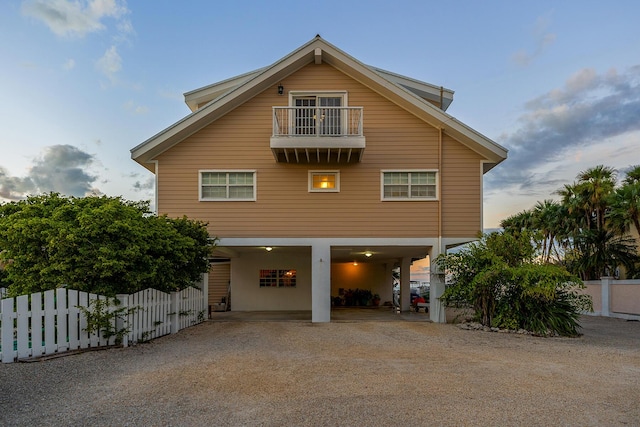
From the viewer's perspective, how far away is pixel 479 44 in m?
16.9

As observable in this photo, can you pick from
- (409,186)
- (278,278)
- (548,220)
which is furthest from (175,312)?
(548,220)

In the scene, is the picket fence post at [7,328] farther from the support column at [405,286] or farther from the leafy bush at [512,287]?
the support column at [405,286]

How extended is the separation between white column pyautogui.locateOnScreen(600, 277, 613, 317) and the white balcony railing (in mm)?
13261

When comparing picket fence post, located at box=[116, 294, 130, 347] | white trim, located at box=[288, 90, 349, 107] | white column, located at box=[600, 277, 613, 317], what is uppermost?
white trim, located at box=[288, 90, 349, 107]

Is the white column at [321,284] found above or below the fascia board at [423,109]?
below

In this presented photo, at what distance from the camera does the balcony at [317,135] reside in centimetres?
1356

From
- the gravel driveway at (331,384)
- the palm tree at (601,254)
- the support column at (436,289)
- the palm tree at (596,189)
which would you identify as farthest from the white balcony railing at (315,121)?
the palm tree at (596,189)

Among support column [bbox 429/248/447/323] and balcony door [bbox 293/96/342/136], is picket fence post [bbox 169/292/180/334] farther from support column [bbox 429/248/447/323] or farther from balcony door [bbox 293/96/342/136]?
support column [bbox 429/248/447/323]

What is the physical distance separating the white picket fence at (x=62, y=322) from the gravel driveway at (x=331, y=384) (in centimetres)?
42

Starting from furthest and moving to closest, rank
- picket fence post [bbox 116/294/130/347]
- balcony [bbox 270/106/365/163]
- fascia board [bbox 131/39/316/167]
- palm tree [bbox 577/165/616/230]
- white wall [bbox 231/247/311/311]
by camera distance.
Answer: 1. palm tree [bbox 577/165/616/230]
2. white wall [bbox 231/247/311/311]
3. fascia board [bbox 131/39/316/167]
4. balcony [bbox 270/106/365/163]
5. picket fence post [bbox 116/294/130/347]

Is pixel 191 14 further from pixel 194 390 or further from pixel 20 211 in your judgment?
pixel 194 390

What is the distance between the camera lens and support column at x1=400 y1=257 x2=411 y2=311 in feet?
64.6

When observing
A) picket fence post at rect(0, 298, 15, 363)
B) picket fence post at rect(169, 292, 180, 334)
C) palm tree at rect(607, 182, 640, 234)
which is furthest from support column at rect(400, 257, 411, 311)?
picket fence post at rect(0, 298, 15, 363)

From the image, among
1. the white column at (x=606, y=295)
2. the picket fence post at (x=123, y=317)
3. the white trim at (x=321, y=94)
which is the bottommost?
the white column at (x=606, y=295)
